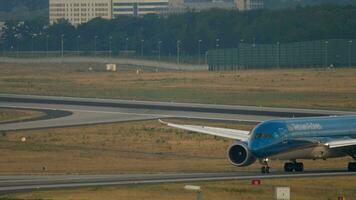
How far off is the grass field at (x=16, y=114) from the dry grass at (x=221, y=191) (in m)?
66.0

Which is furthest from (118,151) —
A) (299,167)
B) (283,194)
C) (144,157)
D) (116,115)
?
(283,194)

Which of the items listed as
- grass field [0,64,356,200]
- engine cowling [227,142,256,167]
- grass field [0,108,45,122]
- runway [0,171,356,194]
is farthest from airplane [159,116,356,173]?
grass field [0,108,45,122]

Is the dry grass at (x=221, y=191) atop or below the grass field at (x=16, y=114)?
atop

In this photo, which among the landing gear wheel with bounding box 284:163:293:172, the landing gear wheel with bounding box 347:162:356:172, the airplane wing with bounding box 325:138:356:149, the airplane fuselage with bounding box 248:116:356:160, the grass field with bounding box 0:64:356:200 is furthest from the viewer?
the landing gear wheel with bounding box 284:163:293:172

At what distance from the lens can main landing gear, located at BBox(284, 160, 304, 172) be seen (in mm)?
93688

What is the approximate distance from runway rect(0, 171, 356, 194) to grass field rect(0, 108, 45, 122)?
56.7m

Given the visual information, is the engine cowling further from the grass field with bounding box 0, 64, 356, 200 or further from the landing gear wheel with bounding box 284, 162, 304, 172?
the grass field with bounding box 0, 64, 356, 200

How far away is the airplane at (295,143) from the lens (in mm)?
91812

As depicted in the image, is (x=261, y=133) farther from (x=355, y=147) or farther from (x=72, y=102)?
(x=72, y=102)

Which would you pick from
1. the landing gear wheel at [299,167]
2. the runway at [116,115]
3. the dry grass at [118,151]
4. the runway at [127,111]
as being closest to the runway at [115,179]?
the runway at [116,115]

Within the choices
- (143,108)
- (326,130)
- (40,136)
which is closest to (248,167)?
(326,130)

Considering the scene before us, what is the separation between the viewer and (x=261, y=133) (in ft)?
303

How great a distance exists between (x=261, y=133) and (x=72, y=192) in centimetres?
1684

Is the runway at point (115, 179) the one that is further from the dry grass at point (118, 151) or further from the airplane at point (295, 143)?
the dry grass at point (118, 151)
